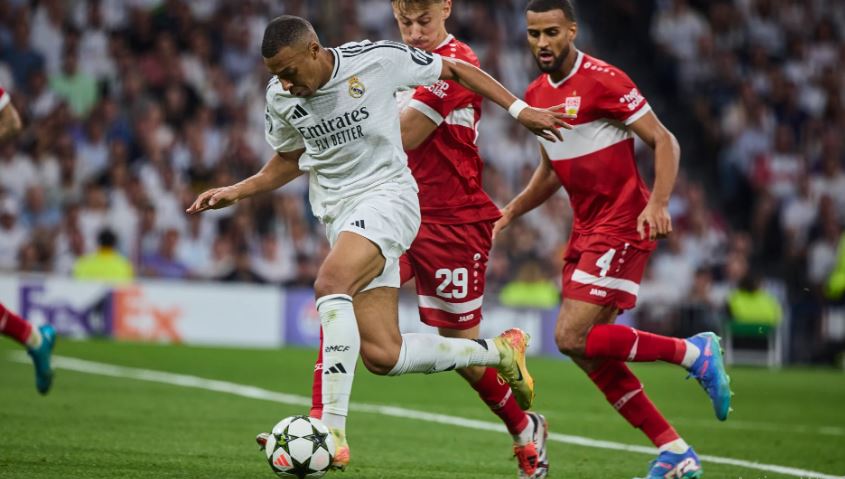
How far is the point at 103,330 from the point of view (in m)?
17.4

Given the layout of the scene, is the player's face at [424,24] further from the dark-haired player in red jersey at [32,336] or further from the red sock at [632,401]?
the dark-haired player in red jersey at [32,336]

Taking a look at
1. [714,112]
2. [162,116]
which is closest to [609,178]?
[162,116]

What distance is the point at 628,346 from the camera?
275 inches

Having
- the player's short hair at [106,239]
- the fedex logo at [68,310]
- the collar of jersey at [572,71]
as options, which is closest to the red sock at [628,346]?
the collar of jersey at [572,71]

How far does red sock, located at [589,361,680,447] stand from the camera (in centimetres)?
704

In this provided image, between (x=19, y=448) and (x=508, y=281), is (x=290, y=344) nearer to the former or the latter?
(x=508, y=281)

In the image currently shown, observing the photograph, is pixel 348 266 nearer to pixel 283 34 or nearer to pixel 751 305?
pixel 283 34

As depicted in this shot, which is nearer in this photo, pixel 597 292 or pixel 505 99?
pixel 505 99

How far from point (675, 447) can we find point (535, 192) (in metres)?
1.77

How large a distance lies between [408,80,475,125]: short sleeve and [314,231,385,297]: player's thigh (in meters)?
1.10

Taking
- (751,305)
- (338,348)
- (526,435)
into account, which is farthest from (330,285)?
(751,305)

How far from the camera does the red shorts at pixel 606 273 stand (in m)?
7.21

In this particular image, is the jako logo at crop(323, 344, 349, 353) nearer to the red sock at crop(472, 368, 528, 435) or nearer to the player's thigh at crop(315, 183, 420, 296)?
the player's thigh at crop(315, 183, 420, 296)

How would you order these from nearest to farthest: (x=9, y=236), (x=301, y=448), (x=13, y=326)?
Answer: (x=301, y=448) → (x=13, y=326) → (x=9, y=236)
